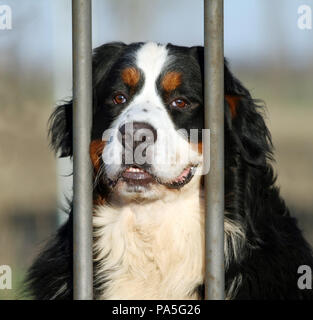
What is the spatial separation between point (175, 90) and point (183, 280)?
83cm

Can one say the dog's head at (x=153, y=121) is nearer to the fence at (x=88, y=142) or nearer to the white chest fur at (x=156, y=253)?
the white chest fur at (x=156, y=253)

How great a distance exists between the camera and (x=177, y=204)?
2.66 meters

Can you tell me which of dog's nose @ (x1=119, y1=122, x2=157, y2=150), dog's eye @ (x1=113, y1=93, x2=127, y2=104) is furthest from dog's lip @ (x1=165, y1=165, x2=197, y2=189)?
dog's eye @ (x1=113, y1=93, x2=127, y2=104)

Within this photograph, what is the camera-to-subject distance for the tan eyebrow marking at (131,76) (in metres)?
2.66

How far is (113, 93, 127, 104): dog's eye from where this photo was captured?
2.70 meters

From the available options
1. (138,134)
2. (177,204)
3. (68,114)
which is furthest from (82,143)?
(68,114)

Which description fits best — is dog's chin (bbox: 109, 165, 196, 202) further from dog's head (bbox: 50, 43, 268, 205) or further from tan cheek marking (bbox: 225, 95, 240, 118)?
tan cheek marking (bbox: 225, 95, 240, 118)

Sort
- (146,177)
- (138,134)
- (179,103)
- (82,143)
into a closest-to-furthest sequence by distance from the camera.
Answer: (82,143) < (138,134) < (146,177) < (179,103)

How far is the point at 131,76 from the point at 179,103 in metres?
0.25

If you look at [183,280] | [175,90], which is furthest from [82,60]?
[183,280]

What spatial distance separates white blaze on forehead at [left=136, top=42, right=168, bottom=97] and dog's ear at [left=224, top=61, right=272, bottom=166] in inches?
11.9

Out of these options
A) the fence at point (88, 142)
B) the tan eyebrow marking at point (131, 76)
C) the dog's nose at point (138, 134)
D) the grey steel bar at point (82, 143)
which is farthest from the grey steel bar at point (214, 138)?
the tan eyebrow marking at point (131, 76)

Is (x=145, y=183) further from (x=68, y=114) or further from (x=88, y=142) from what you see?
(x=68, y=114)
